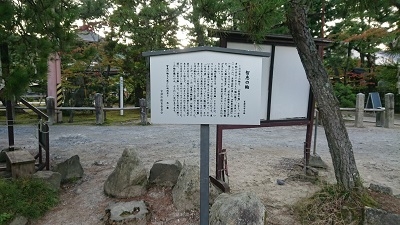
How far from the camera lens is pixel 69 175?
4340mm

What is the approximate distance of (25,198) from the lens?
3492 millimetres

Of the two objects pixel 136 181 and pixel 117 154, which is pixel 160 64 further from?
pixel 117 154

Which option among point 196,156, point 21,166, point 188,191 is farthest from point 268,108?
point 21,166

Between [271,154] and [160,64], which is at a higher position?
[160,64]

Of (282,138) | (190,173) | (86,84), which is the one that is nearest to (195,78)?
(190,173)

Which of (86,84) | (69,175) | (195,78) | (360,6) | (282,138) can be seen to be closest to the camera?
(195,78)

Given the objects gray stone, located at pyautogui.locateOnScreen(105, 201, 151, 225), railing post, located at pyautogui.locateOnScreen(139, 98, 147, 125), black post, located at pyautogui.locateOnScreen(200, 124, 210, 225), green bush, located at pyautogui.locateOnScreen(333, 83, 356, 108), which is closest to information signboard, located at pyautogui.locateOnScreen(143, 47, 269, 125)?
black post, located at pyautogui.locateOnScreen(200, 124, 210, 225)

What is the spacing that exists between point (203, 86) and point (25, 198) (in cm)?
263

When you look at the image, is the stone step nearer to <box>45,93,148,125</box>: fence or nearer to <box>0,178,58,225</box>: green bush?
<box>0,178,58,225</box>: green bush

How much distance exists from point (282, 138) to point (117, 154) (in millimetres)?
4475

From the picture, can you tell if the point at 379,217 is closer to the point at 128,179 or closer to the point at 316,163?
the point at 316,163

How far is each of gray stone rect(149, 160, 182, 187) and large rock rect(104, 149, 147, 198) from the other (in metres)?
0.14

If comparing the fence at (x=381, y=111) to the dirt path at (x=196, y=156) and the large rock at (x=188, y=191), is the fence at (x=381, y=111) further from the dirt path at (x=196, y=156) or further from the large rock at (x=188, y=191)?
the large rock at (x=188, y=191)

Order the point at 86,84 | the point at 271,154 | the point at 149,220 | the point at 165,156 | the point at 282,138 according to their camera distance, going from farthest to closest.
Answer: the point at 86,84, the point at 282,138, the point at 271,154, the point at 165,156, the point at 149,220
